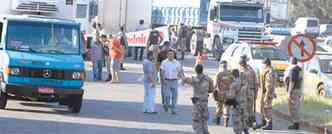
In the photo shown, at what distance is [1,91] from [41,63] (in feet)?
3.48

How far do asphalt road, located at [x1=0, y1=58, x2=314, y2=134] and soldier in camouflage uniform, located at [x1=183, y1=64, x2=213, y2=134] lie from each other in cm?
171

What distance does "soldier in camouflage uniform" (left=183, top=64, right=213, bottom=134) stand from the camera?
1647 centimetres

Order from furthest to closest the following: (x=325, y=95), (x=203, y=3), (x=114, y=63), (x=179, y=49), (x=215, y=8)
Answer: (x=203, y=3) < (x=215, y=8) < (x=179, y=49) < (x=114, y=63) < (x=325, y=95)

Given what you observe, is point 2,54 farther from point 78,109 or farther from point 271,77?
point 271,77

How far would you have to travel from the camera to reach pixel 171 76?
2200 cm

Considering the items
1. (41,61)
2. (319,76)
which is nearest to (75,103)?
(41,61)

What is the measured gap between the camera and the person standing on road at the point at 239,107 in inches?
677

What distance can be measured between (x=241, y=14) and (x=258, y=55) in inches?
695

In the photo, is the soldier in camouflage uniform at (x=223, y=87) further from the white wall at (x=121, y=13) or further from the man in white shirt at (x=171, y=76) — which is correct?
the white wall at (x=121, y=13)

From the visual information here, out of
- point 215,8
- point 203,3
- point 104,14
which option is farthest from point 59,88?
point 203,3

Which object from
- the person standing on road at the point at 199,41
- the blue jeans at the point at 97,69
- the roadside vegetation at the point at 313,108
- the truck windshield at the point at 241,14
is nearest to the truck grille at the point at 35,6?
the blue jeans at the point at 97,69

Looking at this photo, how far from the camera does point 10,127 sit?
17.4 meters

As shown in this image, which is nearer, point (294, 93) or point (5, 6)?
point (294, 93)

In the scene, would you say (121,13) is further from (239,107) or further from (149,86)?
(239,107)
